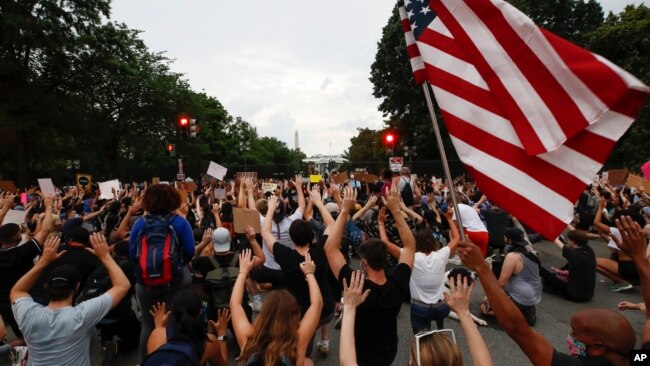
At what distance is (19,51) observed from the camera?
2317cm

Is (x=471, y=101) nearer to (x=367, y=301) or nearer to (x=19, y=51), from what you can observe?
(x=367, y=301)

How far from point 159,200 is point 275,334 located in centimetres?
197

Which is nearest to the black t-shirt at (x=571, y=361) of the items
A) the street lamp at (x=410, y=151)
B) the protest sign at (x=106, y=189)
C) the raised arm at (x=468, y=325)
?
the raised arm at (x=468, y=325)

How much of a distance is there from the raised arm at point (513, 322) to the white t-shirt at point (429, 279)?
7.41 feet

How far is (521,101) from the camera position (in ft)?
9.27

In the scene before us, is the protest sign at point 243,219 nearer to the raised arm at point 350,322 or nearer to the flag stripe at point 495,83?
the raised arm at point 350,322

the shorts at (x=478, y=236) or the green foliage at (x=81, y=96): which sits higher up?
the green foliage at (x=81, y=96)

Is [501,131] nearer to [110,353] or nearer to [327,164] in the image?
[110,353]

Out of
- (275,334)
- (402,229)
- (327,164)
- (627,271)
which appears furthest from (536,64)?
(327,164)

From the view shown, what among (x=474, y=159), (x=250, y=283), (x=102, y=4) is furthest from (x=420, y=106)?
(x=474, y=159)

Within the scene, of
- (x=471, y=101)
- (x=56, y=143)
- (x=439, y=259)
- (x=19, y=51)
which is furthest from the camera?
(x=56, y=143)

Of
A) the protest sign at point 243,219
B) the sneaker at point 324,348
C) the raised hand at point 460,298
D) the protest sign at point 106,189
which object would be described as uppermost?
the protest sign at point 106,189

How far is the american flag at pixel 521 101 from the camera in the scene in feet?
8.61

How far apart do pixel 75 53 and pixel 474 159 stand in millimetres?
29012
